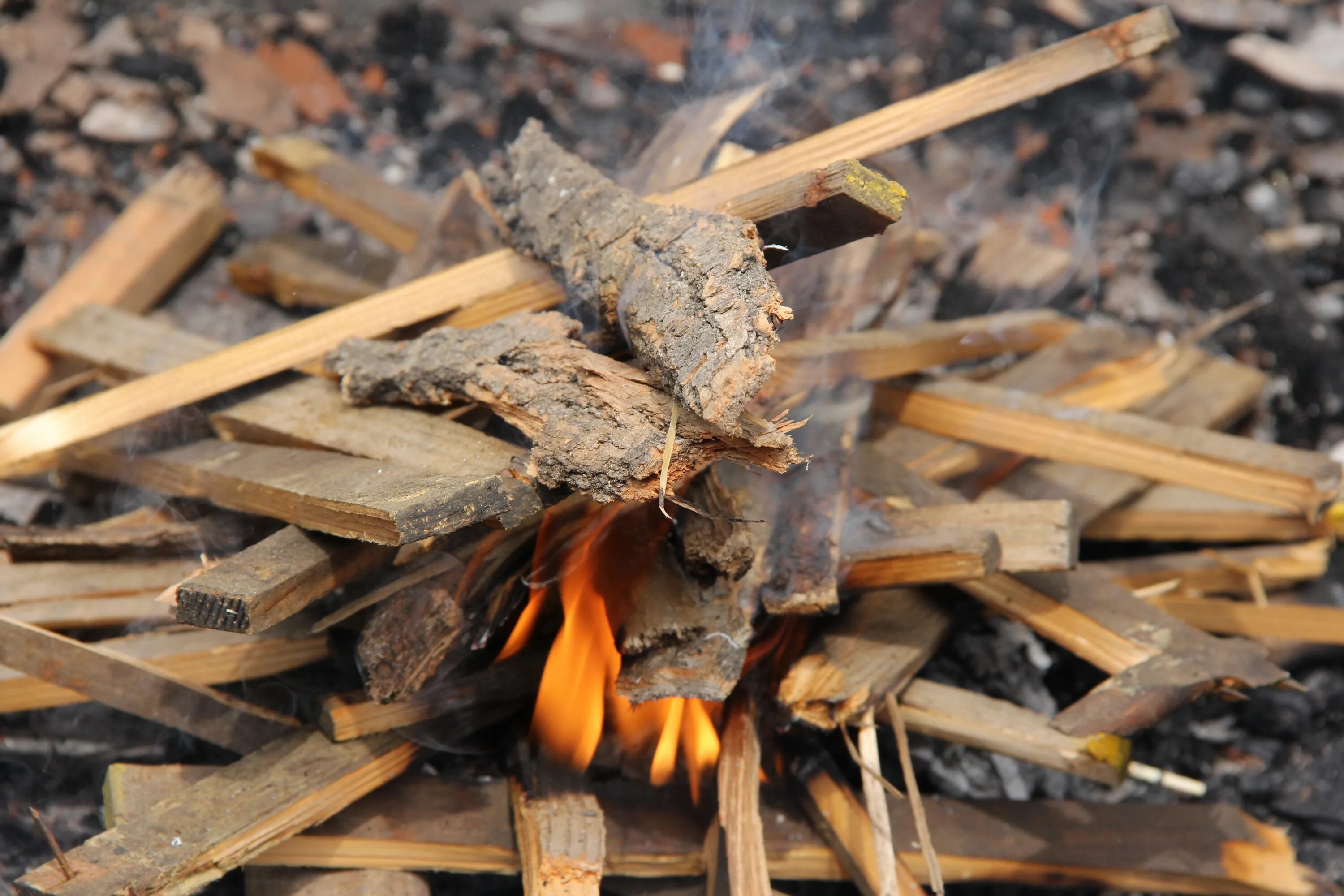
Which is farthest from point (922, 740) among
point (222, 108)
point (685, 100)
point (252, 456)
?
point (222, 108)

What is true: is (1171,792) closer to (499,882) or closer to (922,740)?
(922,740)

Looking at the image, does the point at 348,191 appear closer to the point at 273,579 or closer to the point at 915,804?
the point at 273,579

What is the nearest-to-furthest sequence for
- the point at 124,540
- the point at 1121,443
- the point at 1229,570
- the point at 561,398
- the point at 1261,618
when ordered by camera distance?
1. the point at 561,398
2. the point at 124,540
3. the point at 1121,443
4. the point at 1261,618
5. the point at 1229,570

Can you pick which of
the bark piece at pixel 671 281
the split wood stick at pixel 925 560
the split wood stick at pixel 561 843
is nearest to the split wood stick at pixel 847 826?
the split wood stick at pixel 925 560

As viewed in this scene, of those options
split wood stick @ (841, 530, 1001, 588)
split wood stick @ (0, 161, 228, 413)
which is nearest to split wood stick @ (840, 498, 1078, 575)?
split wood stick @ (841, 530, 1001, 588)

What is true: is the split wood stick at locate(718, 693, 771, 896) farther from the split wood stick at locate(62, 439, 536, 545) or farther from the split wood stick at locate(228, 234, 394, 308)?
the split wood stick at locate(228, 234, 394, 308)

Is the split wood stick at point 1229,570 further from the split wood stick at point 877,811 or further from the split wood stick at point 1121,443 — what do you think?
the split wood stick at point 877,811

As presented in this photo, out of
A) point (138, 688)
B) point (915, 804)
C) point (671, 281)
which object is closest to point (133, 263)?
point (138, 688)
